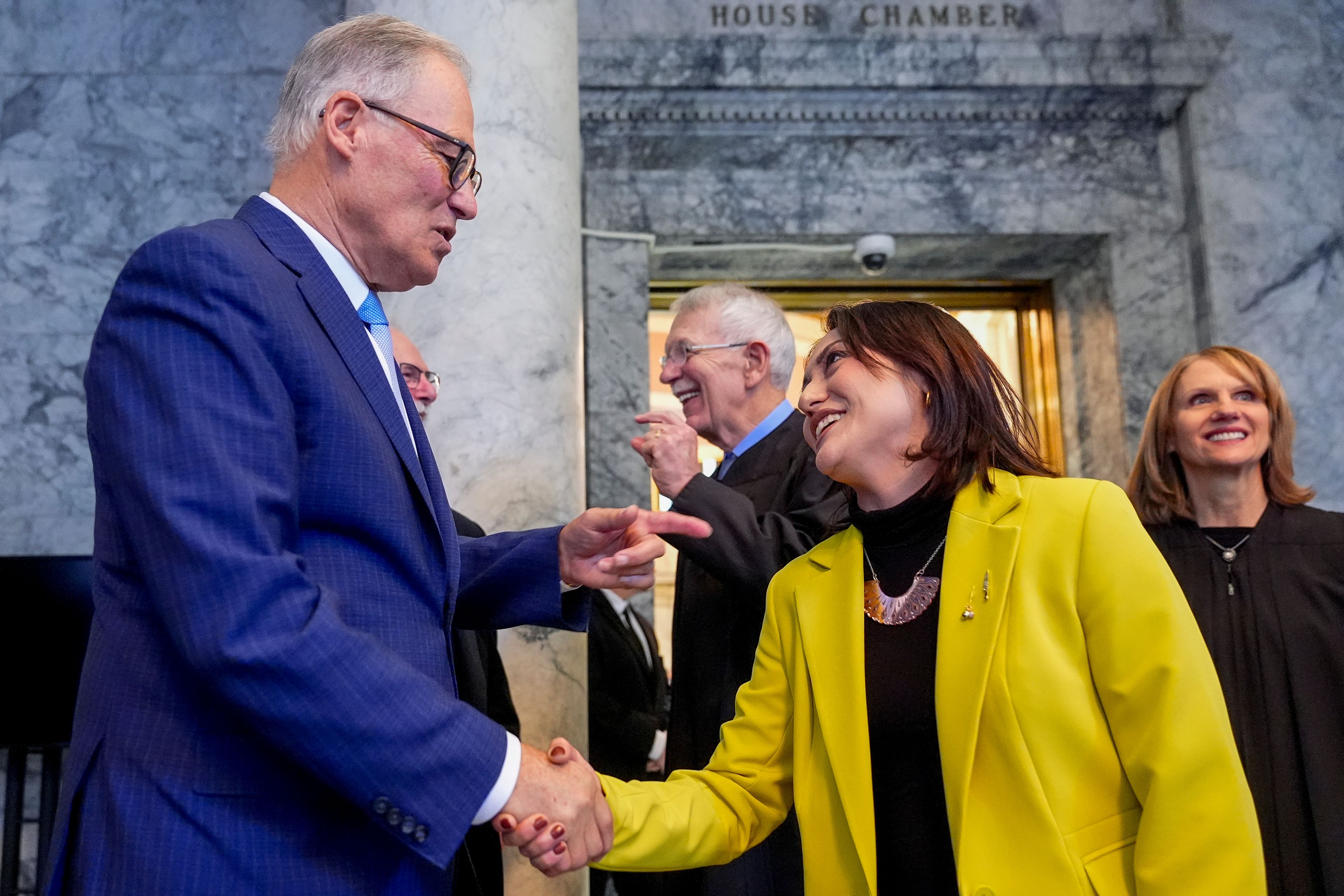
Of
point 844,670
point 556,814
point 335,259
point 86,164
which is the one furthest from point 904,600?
point 86,164

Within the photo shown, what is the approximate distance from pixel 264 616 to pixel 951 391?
132 centimetres

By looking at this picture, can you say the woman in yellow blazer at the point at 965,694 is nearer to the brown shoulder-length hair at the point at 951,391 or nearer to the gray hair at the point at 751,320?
the brown shoulder-length hair at the point at 951,391

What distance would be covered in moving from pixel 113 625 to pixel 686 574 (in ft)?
6.44

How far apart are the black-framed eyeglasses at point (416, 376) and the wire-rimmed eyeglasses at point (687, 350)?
0.72 metres

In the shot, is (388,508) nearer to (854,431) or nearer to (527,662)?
(854,431)

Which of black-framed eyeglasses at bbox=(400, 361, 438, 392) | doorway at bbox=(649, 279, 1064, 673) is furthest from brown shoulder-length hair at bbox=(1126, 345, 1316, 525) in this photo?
doorway at bbox=(649, 279, 1064, 673)

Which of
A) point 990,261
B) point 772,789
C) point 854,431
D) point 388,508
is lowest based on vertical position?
point 772,789

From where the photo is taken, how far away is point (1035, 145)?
18.5 ft

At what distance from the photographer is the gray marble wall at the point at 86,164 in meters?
5.04

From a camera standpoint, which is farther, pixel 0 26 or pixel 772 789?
pixel 0 26

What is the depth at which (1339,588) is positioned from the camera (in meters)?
3.15

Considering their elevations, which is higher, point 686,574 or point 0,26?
point 0,26

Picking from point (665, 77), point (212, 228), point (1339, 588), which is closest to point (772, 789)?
point (212, 228)

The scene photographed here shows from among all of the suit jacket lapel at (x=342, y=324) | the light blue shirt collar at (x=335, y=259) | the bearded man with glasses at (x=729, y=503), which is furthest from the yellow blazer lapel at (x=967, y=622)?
the light blue shirt collar at (x=335, y=259)
